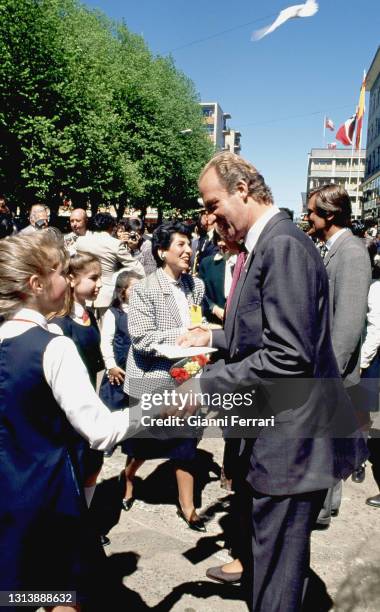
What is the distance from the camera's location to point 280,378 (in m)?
1.93

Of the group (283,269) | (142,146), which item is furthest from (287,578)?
(142,146)

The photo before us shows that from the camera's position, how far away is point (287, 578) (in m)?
2.11

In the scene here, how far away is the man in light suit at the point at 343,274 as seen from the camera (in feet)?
10.7

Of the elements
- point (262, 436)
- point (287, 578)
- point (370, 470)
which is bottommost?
point (370, 470)

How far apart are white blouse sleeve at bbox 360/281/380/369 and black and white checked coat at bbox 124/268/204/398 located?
1.85 m

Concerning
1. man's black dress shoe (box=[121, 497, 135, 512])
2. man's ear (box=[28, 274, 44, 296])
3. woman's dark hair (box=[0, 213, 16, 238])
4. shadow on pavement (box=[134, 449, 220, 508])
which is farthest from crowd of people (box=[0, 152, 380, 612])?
woman's dark hair (box=[0, 213, 16, 238])

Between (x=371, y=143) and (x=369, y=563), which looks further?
(x=371, y=143)

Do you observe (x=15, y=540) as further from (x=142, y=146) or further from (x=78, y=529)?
(x=142, y=146)

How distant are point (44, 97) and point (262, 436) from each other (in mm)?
21987

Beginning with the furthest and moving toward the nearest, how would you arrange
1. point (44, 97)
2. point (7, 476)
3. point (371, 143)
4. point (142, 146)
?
point (371, 143)
point (142, 146)
point (44, 97)
point (7, 476)

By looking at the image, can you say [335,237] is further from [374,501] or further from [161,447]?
[374,501]

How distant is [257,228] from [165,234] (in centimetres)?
176

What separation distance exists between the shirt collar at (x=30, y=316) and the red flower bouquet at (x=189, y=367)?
0.89 metres

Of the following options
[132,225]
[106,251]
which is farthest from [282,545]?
[132,225]
